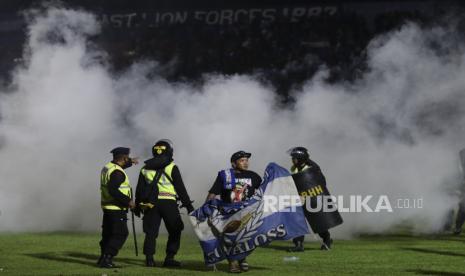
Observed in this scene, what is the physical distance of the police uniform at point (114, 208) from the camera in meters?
14.6

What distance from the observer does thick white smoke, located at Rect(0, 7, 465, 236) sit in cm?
2291

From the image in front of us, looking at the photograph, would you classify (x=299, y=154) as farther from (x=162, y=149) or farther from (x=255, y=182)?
(x=162, y=149)

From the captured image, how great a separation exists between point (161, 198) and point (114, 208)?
28.9 inches

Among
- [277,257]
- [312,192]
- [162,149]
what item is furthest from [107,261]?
[312,192]

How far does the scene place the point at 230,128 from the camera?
23.1 metres

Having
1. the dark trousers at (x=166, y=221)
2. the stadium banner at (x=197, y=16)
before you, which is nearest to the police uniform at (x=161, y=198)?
the dark trousers at (x=166, y=221)

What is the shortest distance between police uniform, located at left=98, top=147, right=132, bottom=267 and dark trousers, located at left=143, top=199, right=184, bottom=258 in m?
0.35

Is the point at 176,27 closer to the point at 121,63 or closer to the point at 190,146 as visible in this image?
the point at 121,63

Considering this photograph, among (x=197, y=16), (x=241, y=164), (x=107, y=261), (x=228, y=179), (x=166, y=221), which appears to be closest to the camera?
(x=228, y=179)

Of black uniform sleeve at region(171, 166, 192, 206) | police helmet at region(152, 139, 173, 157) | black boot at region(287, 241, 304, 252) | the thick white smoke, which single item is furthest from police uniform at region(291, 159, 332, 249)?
the thick white smoke

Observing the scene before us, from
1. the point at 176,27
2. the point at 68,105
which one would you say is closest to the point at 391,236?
the point at 68,105

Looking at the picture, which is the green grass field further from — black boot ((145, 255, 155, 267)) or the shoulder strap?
the shoulder strap

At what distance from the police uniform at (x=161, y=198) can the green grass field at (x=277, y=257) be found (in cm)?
49

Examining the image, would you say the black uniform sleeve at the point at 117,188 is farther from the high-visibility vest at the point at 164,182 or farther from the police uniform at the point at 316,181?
the police uniform at the point at 316,181
